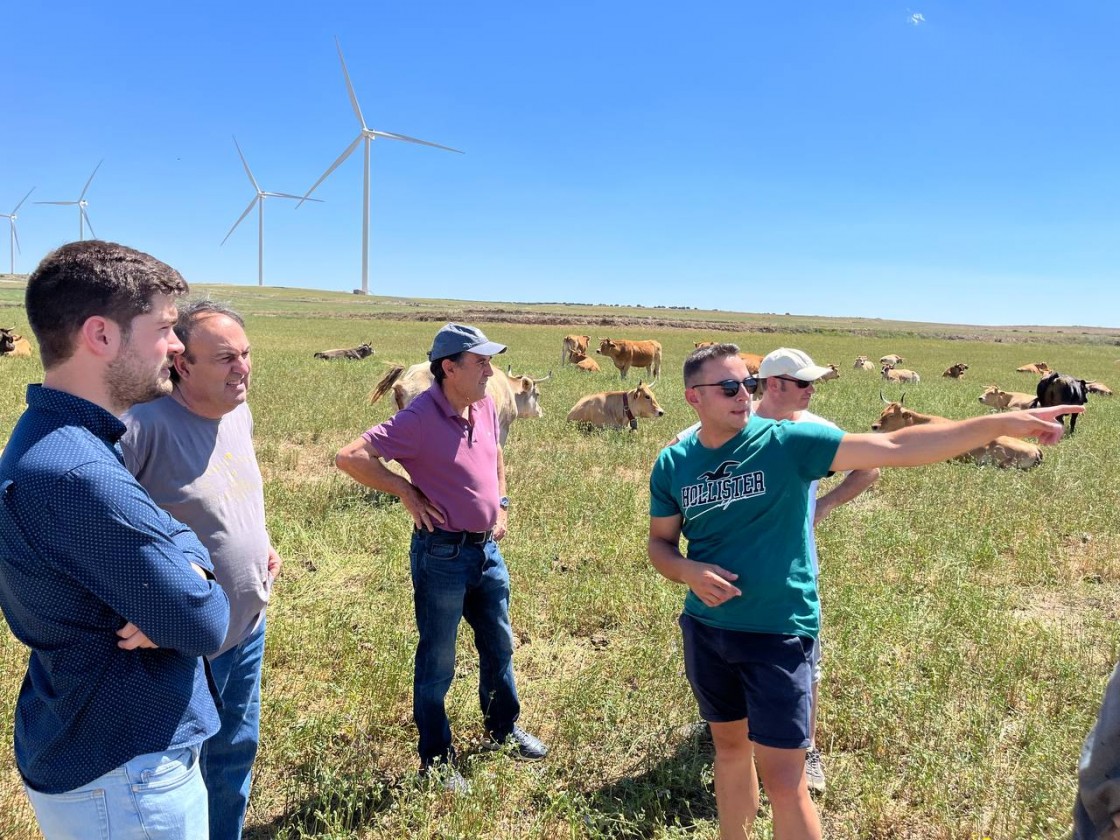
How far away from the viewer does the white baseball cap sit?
13.3 feet

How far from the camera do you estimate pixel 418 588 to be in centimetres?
380

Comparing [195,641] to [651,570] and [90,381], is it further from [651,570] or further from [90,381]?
[651,570]

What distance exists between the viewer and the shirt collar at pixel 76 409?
1.71 metres

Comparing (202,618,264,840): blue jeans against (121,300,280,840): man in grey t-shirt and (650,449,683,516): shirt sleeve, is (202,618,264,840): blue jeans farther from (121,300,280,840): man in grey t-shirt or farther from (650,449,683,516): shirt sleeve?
(650,449,683,516): shirt sleeve

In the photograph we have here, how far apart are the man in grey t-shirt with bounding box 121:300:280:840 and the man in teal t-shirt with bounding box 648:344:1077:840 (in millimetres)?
1667

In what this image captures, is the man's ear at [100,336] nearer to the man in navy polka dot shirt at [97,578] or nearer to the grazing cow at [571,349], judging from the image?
the man in navy polka dot shirt at [97,578]

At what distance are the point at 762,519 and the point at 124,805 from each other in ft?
7.48

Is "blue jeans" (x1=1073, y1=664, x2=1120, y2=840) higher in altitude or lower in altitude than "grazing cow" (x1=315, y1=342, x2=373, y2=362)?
lower

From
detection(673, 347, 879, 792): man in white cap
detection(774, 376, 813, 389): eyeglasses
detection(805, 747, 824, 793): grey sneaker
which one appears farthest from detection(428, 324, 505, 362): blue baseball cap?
detection(805, 747, 824, 793): grey sneaker

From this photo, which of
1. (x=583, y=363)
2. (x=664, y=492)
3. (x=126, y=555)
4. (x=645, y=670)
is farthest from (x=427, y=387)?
(x=583, y=363)

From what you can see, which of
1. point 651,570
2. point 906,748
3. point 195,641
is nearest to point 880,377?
point 651,570

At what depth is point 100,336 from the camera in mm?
1771

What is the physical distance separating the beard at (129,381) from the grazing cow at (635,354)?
24063 millimetres

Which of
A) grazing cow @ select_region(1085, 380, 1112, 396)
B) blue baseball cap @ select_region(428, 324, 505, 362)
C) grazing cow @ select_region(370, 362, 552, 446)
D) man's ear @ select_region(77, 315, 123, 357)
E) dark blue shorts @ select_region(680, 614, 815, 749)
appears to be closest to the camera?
man's ear @ select_region(77, 315, 123, 357)
